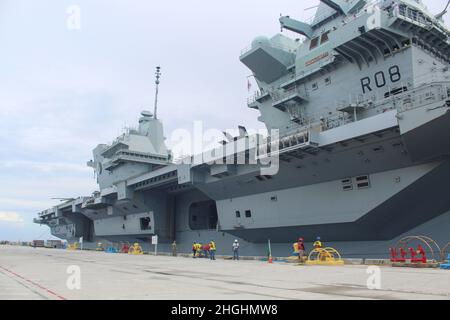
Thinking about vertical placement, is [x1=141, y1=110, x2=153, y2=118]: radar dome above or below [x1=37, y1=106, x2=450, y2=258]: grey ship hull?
above

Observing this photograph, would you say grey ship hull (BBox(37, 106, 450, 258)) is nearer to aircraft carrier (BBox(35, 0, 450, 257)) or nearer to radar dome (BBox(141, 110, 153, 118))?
aircraft carrier (BBox(35, 0, 450, 257))

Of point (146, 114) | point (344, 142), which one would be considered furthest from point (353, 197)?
point (146, 114)

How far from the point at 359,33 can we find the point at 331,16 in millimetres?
5098

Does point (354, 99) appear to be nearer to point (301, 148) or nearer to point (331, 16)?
point (301, 148)

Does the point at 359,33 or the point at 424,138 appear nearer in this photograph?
the point at 424,138

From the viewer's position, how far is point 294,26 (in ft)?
67.9

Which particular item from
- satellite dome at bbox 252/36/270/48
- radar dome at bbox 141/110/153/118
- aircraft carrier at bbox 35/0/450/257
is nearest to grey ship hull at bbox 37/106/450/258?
aircraft carrier at bbox 35/0/450/257

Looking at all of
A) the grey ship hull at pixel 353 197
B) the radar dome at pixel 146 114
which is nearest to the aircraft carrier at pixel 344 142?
the grey ship hull at pixel 353 197

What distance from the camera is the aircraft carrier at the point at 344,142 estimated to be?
13758 mm

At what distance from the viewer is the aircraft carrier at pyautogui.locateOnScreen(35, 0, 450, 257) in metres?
13.8

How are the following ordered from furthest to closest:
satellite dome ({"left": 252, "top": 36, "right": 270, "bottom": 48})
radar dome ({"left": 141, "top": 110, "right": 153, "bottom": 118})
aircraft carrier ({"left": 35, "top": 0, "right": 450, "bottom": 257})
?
radar dome ({"left": 141, "top": 110, "right": 153, "bottom": 118}) → satellite dome ({"left": 252, "top": 36, "right": 270, "bottom": 48}) → aircraft carrier ({"left": 35, "top": 0, "right": 450, "bottom": 257})

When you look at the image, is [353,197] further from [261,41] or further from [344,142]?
[261,41]

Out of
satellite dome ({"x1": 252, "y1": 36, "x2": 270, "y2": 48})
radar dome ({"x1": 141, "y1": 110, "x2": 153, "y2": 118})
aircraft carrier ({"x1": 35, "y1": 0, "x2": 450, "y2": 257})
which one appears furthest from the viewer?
radar dome ({"x1": 141, "y1": 110, "x2": 153, "y2": 118})
